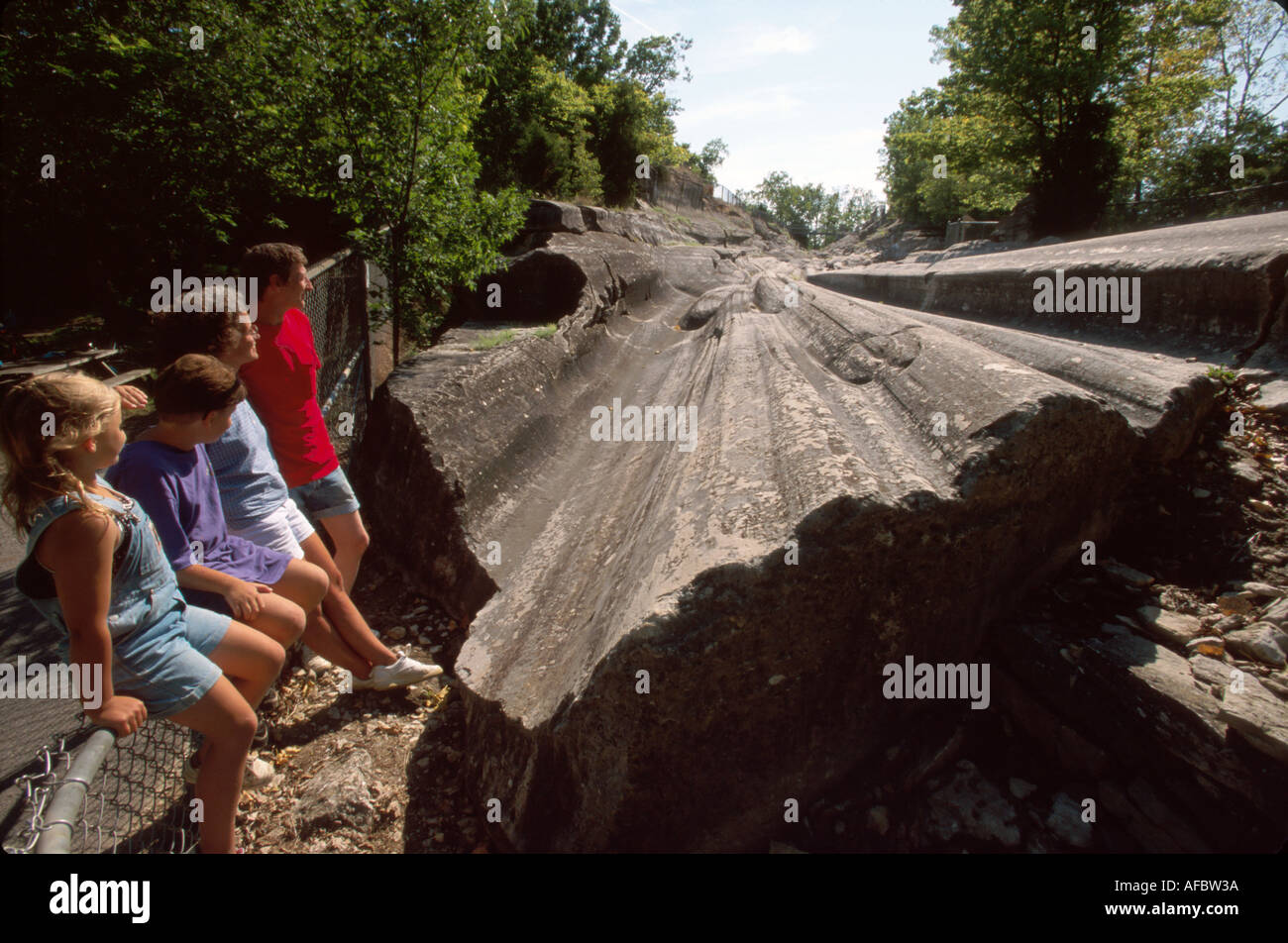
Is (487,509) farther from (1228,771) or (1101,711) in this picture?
(1228,771)

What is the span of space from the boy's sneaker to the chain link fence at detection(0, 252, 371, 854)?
0.69m

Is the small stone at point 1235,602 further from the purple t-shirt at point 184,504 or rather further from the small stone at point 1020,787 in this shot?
the purple t-shirt at point 184,504

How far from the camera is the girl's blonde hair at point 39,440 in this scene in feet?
4.42

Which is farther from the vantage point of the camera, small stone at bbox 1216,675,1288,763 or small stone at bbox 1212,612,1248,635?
small stone at bbox 1212,612,1248,635

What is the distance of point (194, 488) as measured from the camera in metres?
1.90

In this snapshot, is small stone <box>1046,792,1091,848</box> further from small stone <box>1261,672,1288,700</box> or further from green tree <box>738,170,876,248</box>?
green tree <box>738,170,876,248</box>

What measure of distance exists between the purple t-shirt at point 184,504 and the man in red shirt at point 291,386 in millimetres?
593

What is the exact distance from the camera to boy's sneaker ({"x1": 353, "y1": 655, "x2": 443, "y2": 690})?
2.79 metres

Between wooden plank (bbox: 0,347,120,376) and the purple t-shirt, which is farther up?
wooden plank (bbox: 0,347,120,376)

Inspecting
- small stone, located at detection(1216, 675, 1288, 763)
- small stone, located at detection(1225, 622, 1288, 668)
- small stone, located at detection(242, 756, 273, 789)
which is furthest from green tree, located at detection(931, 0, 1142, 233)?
small stone, located at detection(242, 756, 273, 789)

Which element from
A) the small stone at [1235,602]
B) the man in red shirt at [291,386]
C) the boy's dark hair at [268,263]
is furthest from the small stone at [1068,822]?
the boy's dark hair at [268,263]

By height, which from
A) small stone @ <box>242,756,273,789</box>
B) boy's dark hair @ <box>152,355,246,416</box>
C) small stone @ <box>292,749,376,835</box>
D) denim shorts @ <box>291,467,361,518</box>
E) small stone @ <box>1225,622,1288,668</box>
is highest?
boy's dark hair @ <box>152,355,246,416</box>

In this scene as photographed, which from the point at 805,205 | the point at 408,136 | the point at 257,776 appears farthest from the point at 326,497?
the point at 805,205

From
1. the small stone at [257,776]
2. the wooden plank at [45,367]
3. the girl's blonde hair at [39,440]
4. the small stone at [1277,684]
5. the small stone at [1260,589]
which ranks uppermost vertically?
the wooden plank at [45,367]
